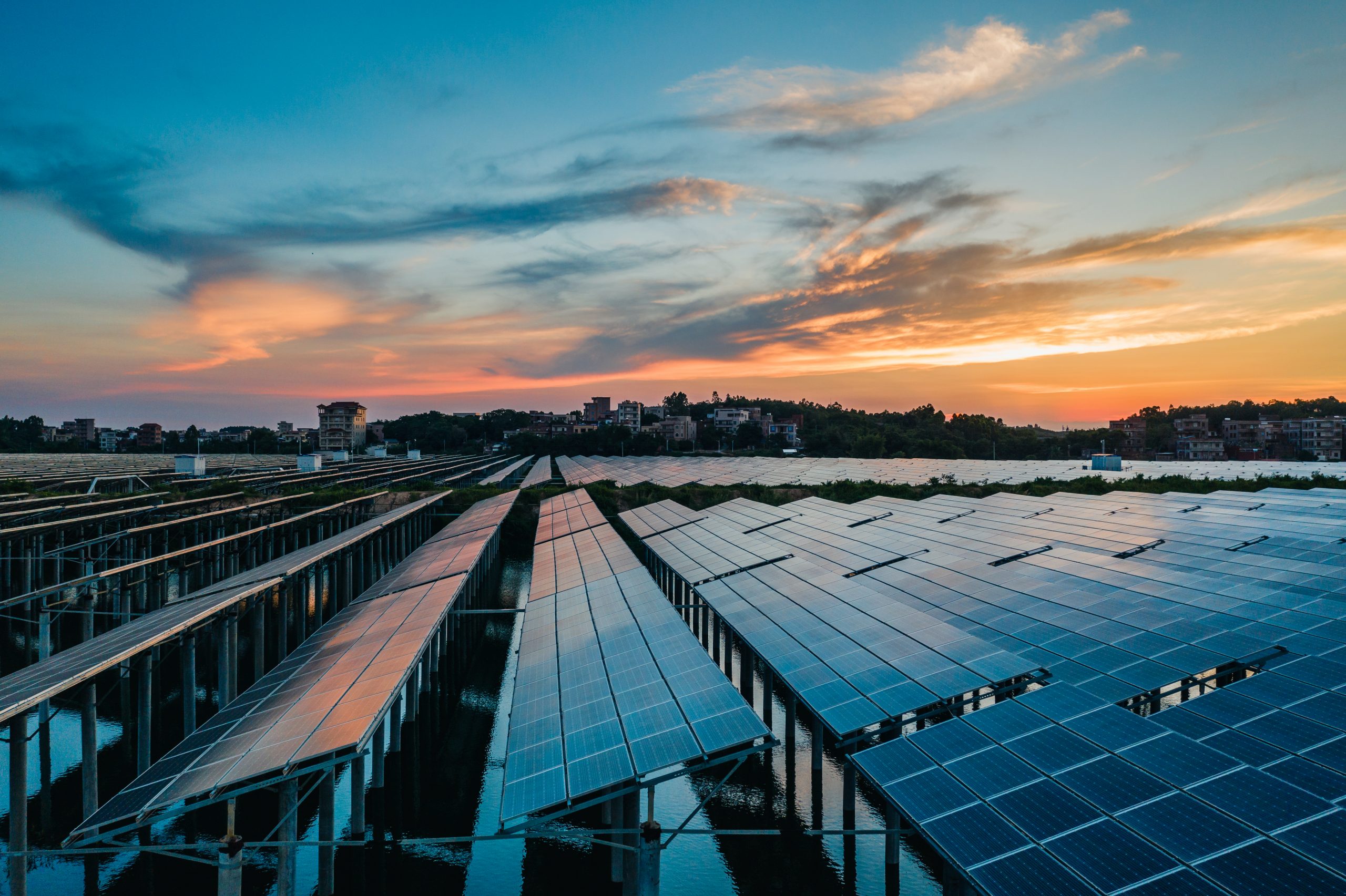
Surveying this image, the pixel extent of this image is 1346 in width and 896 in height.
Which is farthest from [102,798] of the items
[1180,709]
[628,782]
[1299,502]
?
[1299,502]

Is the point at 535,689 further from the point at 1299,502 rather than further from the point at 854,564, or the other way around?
the point at 1299,502

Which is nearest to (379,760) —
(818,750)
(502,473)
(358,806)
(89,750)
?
(358,806)

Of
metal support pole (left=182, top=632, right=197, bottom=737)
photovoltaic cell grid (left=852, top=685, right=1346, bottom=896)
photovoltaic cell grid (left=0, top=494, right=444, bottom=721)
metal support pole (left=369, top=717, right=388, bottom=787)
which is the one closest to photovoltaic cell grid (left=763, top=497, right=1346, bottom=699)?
photovoltaic cell grid (left=852, top=685, right=1346, bottom=896)

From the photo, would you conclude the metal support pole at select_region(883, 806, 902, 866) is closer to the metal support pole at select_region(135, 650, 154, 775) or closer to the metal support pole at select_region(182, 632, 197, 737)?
the metal support pole at select_region(182, 632, 197, 737)

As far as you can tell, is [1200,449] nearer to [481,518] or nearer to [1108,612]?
[481,518]

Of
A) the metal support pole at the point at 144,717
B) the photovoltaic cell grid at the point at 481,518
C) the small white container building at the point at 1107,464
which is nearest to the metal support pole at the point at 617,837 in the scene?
the metal support pole at the point at 144,717

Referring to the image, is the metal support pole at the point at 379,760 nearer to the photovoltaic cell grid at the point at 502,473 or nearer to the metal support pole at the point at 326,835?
the metal support pole at the point at 326,835
